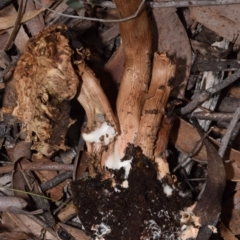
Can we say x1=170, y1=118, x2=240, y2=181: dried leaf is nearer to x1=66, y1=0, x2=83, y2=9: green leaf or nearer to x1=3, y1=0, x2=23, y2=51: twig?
x1=66, y1=0, x2=83, y2=9: green leaf

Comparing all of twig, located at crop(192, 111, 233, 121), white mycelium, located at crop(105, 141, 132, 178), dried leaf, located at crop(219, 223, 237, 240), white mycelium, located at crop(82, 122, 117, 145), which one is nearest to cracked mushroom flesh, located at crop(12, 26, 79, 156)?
white mycelium, located at crop(82, 122, 117, 145)

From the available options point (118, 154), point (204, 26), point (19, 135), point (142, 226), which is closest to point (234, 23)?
point (204, 26)

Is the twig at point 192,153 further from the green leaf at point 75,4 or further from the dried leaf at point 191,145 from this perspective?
Result: the green leaf at point 75,4

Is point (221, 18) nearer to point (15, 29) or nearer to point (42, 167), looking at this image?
point (15, 29)

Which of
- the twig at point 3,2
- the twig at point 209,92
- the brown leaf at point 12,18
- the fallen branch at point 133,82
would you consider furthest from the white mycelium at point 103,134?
the twig at point 3,2

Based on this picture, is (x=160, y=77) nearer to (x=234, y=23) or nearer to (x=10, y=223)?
(x=234, y=23)

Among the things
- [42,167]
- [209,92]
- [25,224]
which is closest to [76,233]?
[25,224]
